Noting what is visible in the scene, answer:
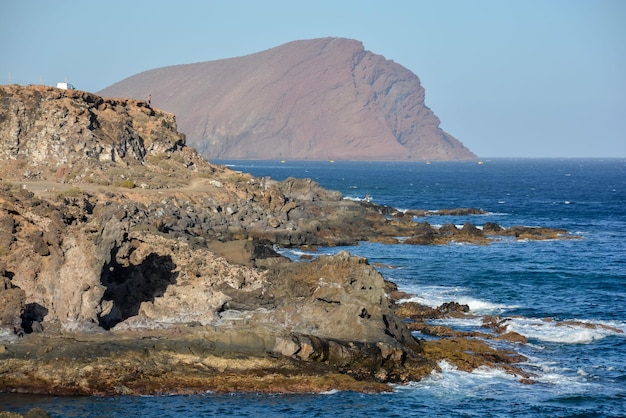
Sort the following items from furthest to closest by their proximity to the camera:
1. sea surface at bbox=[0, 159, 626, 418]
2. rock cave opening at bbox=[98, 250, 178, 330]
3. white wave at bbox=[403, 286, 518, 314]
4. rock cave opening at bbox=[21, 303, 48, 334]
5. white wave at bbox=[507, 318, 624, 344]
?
white wave at bbox=[403, 286, 518, 314] → white wave at bbox=[507, 318, 624, 344] → rock cave opening at bbox=[98, 250, 178, 330] → rock cave opening at bbox=[21, 303, 48, 334] → sea surface at bbox=[0, 159, 626, 418]

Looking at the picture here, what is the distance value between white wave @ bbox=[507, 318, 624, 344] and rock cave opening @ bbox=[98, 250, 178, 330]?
44.2 ft

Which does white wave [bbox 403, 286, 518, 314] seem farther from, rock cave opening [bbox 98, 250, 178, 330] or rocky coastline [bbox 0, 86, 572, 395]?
rock cave opening [bbox 98, 250, 178, 330]

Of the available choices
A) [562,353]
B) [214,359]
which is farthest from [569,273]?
[214,359]

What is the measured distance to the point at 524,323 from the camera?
35406mm

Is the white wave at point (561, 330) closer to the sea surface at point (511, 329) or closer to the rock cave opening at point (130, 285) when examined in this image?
the sea surface at point (511, 329)

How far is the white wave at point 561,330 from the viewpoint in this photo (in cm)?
3303

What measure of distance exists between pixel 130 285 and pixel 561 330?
16.6 metres

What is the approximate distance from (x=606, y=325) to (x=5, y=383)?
23.2m

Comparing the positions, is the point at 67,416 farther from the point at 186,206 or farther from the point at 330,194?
the point at 330,194

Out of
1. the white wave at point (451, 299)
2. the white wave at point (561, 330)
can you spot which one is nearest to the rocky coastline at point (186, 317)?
the white wave at point (451, 299)

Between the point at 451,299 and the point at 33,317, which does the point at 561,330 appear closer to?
the point at 451,299

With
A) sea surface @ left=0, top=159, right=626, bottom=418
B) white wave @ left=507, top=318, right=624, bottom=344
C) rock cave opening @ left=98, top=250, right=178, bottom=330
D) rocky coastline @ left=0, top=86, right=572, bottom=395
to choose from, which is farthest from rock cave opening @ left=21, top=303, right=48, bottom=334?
white wave @ left=507, top=318, right=624, bottom=344

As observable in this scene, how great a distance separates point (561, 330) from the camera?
113 feet

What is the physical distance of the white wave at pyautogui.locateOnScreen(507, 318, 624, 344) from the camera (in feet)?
108
